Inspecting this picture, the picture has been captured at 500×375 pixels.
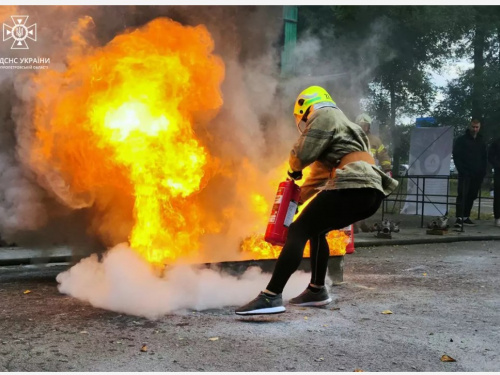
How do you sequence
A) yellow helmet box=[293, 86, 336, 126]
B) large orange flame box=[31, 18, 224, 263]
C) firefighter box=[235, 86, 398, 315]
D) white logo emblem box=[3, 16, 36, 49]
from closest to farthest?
1. firefighter box=[235, 86, 398, 315]
2. yellow helmet box=[293, 86, 336, 126]
3. large orange flame box=[31, 18, 224, 263]
4. white logo emblem box=[3, 16, 36, 49]

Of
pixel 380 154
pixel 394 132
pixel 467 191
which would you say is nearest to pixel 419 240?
pixel 380 154

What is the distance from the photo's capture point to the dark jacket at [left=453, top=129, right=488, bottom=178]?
12695mm

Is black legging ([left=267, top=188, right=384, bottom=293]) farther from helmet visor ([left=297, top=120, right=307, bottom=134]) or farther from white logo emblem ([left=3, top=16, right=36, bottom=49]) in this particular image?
white logo emblem ([left=3, top=16, right=36, bottom=49])

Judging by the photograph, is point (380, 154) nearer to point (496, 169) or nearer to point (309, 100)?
point (496, 169)

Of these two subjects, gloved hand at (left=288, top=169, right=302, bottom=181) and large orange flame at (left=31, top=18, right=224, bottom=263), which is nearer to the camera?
gloved hand at (left=288, top=169, right=302, bottom=181)

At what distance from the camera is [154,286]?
16.5 feet

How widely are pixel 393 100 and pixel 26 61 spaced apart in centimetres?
1323

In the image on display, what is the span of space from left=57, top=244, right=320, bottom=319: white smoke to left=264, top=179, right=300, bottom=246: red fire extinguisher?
0.72 m

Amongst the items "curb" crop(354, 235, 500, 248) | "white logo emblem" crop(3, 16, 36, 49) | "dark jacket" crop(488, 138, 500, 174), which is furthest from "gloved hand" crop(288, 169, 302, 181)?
"dark jacket" crop(488, 138, 500, 174)

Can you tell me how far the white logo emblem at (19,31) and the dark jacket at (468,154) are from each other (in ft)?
31.0

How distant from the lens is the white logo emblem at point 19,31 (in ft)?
19.6

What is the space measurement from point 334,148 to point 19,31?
3.60 meters

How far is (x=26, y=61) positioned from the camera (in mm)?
5934

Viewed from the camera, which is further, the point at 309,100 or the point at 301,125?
the point at 301,125
